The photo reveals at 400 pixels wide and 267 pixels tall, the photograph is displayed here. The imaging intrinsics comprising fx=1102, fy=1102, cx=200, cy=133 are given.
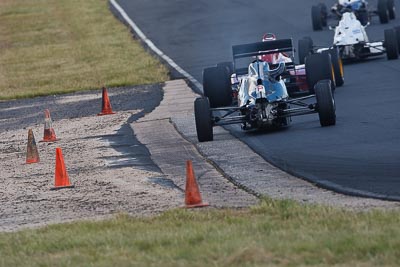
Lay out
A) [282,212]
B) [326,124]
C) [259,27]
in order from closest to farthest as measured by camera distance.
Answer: [282,212] < [326,124] < [259,27]

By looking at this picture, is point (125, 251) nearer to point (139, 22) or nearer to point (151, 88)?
point (151, 88)

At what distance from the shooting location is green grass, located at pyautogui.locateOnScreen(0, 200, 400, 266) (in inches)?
316

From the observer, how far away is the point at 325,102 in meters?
16.5

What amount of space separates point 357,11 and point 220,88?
14.1m

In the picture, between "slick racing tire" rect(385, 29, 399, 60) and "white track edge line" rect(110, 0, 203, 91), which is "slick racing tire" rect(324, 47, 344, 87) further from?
"white track edge line" rect(110, 0, 203, 91)

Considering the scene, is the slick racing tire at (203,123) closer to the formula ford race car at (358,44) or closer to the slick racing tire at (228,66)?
the slick racing tire at (228,66)

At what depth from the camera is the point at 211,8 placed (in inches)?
1719

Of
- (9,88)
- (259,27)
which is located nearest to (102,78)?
(9,88)

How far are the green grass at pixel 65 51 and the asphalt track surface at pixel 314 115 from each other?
→ 1217 mm

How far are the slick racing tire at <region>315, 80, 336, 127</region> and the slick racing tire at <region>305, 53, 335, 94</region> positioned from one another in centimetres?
244

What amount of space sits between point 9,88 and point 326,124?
15.7 meters

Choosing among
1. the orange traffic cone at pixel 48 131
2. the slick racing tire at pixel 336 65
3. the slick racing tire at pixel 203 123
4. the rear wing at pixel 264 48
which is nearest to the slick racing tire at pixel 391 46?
the slick racing tire at pixel 336 65

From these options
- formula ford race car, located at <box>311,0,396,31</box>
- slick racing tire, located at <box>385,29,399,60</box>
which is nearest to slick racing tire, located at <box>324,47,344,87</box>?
slick racing tire, located at <box>385,29,399,60</box>

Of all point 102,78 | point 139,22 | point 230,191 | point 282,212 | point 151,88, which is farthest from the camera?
point 139,22
